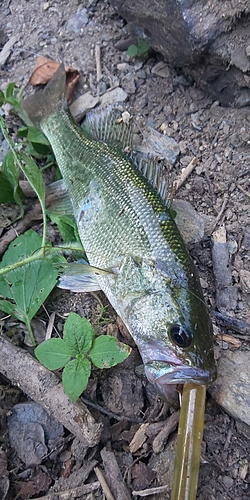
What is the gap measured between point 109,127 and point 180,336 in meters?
2.01

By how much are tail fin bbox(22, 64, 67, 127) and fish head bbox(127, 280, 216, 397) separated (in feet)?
6.63

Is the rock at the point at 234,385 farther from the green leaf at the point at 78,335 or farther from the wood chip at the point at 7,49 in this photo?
the wood chip at the point at 7,49

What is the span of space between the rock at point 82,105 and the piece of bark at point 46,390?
7.58 feet

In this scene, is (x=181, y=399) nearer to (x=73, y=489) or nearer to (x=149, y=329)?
(x=149, y=329)

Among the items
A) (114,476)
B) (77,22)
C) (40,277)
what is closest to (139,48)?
(77,22)

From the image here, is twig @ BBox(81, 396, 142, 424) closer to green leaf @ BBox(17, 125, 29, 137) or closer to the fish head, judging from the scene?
the fish head

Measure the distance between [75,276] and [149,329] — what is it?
75 cm

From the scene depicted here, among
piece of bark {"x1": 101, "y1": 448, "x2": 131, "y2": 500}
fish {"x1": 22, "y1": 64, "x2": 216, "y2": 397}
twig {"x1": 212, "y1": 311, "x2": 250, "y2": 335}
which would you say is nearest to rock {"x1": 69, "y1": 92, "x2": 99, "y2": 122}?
fish {"x1": 22, "y1": 64, "x2": 216, "y2": 397}

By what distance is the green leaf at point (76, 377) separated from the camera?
9.08 ft

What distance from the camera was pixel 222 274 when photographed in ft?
11.1

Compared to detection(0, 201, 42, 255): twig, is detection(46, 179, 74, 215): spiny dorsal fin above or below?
above

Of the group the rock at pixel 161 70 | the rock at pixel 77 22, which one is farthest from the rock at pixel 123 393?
the rock at pixel 77 22

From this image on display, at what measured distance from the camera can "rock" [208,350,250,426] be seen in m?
2.77

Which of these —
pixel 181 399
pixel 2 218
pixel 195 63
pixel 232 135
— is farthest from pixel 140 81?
pixel 181 399
